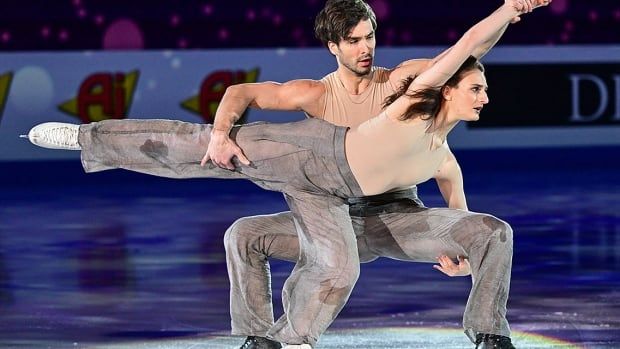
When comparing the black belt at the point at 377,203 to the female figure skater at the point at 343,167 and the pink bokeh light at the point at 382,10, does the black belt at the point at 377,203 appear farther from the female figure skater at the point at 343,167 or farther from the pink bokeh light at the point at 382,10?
the pink bokeh light at the point at 382,10

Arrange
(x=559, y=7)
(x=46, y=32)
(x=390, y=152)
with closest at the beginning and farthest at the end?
(x=390, y=152) < (x=46, y=32) < (x=559, y=7)

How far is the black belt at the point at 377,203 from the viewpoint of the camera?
4.73 metres

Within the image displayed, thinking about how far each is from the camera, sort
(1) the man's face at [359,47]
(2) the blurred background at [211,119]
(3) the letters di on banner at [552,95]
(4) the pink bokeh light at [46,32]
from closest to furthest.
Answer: (1) the man's face at [359,47], (2) the blurred background at [211,119], (4) the pink bokeh light at [46,32], (3) the letters di on banner at [552,95]

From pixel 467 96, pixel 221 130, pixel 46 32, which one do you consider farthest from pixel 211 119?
pixel 467 96

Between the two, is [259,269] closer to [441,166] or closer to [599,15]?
[441,166]

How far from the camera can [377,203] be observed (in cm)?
474

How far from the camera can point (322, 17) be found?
4723 mm

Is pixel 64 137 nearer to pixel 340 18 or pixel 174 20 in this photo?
pixel 340 18

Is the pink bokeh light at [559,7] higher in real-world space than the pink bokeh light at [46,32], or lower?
lower

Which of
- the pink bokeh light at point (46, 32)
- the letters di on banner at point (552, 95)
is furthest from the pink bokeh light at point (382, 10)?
the pink bokeh light at point (46, 32)

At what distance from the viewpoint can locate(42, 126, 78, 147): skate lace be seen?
4.68 metres

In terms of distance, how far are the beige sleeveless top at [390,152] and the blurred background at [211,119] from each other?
4.95 ft

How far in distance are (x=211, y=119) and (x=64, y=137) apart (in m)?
5.68

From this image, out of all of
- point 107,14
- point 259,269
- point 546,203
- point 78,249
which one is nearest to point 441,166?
point 259,269
